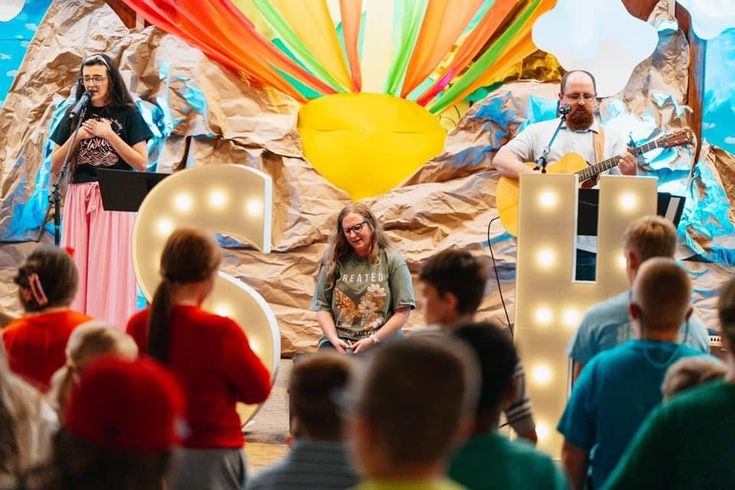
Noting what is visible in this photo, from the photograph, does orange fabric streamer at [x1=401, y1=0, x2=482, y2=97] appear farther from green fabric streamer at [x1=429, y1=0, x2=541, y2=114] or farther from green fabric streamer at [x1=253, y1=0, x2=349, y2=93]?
green fabric streamer at [x1=253, y1=0, x2=349, y2=93]

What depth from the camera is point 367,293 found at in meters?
5.07

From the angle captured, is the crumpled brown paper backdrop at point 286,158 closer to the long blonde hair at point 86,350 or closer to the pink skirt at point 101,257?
the pink skirt at point 101,257

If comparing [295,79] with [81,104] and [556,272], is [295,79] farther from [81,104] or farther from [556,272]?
[556,272]

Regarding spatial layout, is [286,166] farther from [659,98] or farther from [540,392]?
[540,392]

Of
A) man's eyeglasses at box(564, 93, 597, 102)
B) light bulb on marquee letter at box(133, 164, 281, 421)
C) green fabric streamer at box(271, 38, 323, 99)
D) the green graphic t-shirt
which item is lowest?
the green graphic t-shirt

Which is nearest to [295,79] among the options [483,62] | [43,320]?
[483,62]

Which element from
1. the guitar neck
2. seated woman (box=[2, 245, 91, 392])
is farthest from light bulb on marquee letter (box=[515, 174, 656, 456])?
seated woman (box=[2, 245, 91, 392])

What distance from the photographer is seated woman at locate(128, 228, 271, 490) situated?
2945 millimetres

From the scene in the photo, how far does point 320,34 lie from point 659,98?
2.10 metres

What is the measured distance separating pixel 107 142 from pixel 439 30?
2.04 m

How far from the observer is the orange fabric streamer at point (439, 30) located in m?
6.45

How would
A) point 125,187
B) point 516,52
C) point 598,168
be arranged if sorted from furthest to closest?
point 516,52 → point 598,168 → point 125,187

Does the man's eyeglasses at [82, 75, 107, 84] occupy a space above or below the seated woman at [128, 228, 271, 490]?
above

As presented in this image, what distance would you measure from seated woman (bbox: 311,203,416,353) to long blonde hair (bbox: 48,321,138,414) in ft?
8.03
